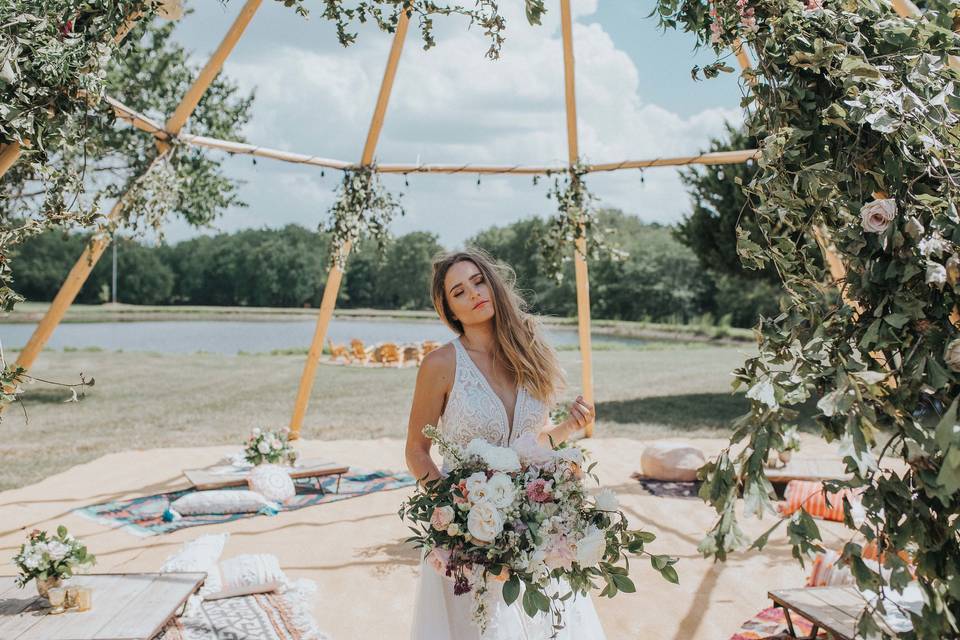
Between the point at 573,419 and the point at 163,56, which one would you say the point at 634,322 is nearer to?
the point at 163,56

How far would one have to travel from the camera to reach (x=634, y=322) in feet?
114

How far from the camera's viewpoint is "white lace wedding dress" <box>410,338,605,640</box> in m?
2.96

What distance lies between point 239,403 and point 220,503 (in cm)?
853

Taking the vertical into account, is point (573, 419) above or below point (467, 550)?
above

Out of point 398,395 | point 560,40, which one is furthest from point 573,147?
point 398,395

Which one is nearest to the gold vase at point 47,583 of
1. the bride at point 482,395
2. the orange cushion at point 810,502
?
the bride at point 482,395

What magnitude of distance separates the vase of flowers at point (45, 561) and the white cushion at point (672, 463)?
576 cm

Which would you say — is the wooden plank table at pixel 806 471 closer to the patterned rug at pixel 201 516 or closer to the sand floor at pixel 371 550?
the sand floor at pixel 371 550

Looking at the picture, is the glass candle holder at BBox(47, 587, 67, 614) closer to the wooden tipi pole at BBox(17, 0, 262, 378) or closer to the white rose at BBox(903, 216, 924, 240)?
the wooden tipi pole at BBox(17, 0, 262, 378)

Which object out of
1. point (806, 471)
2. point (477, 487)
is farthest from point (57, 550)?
point (806, 471)

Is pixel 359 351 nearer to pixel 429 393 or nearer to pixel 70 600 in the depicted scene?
pixel 70 600

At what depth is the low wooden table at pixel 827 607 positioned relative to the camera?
3623mm

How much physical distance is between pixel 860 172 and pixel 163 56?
13981 millimetres

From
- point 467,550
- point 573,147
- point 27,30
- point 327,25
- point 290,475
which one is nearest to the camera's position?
point 467,550
